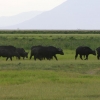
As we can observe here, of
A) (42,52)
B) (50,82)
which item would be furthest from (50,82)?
(42,52)

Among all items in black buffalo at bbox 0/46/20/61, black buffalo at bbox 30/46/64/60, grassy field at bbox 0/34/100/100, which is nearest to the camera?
grassy field at bbox 0/34/100/100

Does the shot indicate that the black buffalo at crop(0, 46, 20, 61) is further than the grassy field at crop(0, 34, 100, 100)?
Yes

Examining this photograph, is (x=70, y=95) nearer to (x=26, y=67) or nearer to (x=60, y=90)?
(x=60, y=90)

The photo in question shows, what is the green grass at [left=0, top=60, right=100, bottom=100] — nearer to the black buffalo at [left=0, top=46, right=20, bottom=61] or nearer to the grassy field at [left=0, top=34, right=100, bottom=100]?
the grassy field at [left=0, top=34, right=100, bottom=100]

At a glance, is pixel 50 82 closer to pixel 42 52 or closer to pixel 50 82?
pixel 50 82

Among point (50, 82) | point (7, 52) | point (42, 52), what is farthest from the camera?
point (42, 52)

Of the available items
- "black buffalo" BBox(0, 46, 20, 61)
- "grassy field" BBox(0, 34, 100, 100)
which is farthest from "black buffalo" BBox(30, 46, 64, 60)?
"grassy field" BBox(0, 34, 100, 100)

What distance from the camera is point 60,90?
51.0 feet

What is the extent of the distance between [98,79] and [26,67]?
235 inches

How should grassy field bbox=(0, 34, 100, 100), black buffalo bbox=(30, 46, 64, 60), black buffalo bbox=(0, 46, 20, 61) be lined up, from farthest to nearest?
black buffalo bbox=(30, 46, 64, 60) < black buffalo bbox=(0, 46, 20, 61) < grassy field bbox=(0, 34, 100, 100)

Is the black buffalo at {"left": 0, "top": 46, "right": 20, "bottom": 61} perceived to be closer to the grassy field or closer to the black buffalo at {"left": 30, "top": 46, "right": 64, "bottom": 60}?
the black buffalo at {"left": 30, "top": 46, "right": 64, "bottom": 60}

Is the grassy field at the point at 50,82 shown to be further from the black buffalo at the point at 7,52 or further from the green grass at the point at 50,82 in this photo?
the black buffalo at the point at 7,52

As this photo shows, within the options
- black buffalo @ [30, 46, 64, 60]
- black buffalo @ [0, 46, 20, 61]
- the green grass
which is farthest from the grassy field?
black buffalo @ [30, 46, 64, 60]

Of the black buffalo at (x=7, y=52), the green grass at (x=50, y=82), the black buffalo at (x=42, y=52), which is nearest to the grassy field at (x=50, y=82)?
the green grass at (x=50, y=82)
